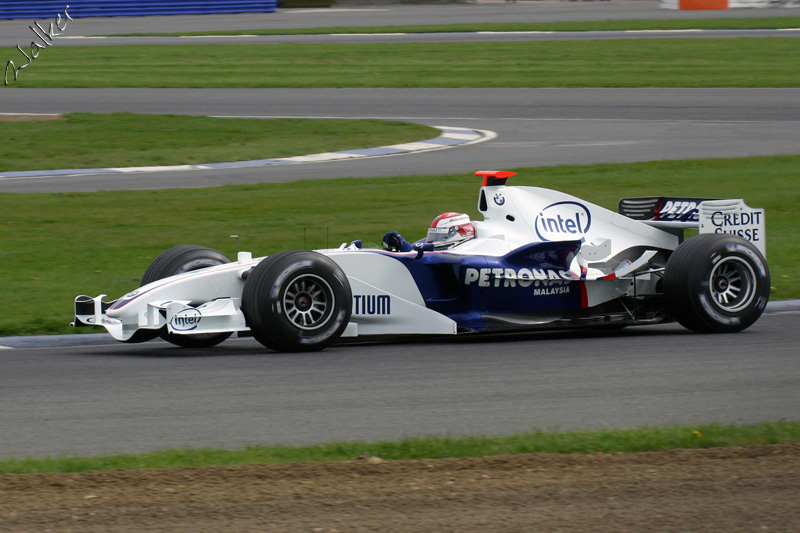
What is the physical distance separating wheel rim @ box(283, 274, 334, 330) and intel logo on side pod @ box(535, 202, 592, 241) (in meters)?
1.96

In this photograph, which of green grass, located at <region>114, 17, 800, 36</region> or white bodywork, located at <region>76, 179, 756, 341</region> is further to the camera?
green grass, located at <region>114, 17, 800, 36</region>

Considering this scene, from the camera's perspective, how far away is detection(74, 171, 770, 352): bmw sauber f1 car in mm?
8172

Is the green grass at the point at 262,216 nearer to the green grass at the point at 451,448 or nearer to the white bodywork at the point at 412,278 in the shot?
the white bodywork at the point at 412,278

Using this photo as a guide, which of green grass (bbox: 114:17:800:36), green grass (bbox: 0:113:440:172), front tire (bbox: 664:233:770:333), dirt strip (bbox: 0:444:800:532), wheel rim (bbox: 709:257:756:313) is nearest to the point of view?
dirt strip (bbox: 0:444:800:532)

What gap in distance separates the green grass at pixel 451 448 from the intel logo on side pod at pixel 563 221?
11.3 ft

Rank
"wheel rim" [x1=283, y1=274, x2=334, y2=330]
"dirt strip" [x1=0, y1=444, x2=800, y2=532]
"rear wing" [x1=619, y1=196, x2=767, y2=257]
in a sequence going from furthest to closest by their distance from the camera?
"rear wing" [x1=619, y1=196, x2=767, y2=257], "wheel rim" [x1=283, y1=274, x2=334, y2=330], "dirt strip" [x1=0, y1=444, x2=800, y2=532]

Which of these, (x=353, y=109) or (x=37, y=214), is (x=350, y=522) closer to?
(x=37, y=214)

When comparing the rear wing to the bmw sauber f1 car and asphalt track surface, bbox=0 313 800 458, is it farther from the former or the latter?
asphalt track surface, bbox=0 313 800 458

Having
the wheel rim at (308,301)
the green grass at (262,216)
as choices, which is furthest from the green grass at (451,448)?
the green grass at (262,216)

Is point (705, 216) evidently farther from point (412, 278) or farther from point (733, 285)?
point (412, 278)

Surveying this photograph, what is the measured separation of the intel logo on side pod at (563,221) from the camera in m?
9.35

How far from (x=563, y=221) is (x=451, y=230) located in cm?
94

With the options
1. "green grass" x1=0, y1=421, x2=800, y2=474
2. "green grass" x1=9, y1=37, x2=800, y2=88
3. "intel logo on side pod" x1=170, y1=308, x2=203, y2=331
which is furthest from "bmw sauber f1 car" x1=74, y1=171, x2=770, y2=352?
"green grass" x1=9, y1=37, x2=800, y2=88

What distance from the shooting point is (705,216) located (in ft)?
31.6
